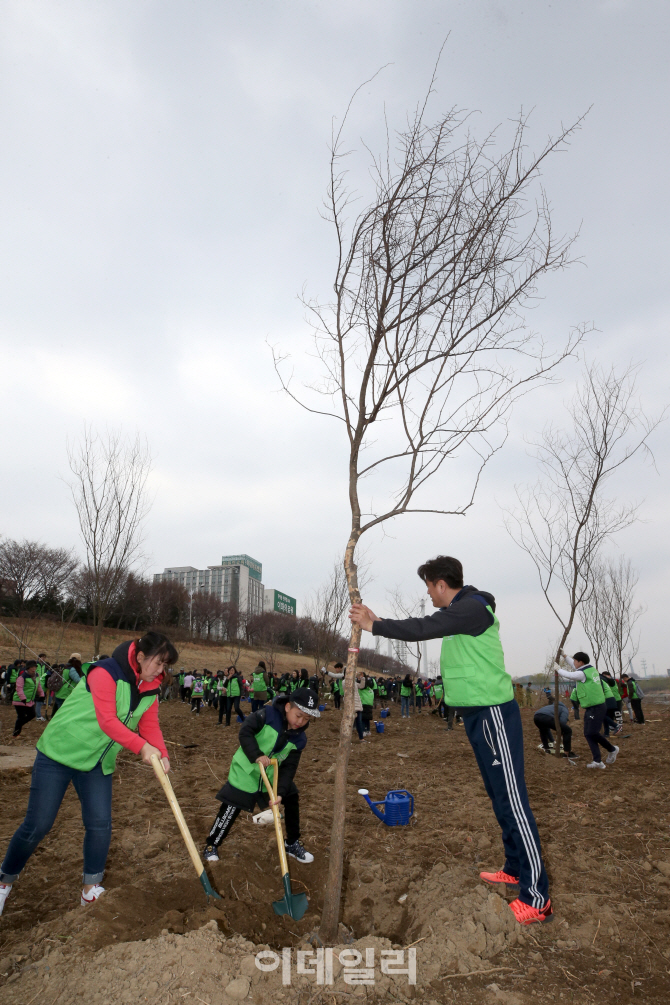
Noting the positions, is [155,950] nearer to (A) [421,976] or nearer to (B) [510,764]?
(A) [421,976]

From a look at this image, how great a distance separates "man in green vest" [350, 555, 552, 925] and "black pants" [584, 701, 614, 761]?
16.8 ft

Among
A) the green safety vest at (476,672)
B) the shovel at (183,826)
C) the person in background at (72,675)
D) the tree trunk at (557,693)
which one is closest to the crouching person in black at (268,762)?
the shovel at (183,826)

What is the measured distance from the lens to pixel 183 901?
3342 mm

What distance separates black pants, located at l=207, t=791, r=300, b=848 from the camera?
3.91 metres

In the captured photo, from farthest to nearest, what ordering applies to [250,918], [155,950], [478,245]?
1. [478,245]
2. [250,918]
3. [155,950]

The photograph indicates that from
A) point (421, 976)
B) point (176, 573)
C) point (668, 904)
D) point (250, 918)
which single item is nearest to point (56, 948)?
point (250, 918)

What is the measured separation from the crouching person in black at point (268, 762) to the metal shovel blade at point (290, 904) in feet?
2.15

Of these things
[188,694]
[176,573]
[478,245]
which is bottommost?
[188,694]

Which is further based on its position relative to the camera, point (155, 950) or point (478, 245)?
point (478, 245)

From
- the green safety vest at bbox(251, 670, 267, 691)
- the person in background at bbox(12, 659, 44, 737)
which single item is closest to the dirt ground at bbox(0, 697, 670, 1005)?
the person in background at bbox(12, 659, 44, 737)

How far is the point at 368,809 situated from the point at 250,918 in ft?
8.39

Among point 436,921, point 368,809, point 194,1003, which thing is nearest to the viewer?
point 194,1003

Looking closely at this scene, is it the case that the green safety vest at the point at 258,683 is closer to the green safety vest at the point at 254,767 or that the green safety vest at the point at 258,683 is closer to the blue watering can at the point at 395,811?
the blue watering can at the point at 395,811

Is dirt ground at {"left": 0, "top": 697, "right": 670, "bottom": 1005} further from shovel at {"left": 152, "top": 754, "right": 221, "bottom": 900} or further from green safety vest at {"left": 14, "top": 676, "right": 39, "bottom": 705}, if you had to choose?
green safety vest at {"left": 14, "top": 676, "right": 39, "bottom": 705}
